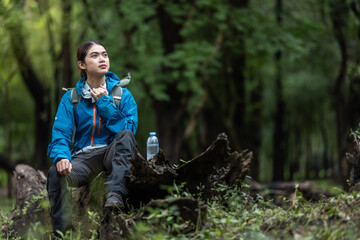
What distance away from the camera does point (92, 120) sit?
16.9 feet

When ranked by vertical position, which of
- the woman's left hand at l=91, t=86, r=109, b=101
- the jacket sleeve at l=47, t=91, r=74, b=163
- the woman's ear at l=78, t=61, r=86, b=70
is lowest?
the jacket sleeve at l=47, t=91, r=74, b=163

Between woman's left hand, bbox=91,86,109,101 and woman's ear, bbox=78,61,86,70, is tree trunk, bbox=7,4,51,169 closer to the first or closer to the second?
woman's ear, bbox=78,61,86,70

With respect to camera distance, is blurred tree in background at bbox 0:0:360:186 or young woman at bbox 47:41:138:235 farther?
blurred tree in background at bbox 0:0:360:186

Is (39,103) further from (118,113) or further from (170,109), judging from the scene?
(118,113)

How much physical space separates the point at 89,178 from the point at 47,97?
A: 13.9 m

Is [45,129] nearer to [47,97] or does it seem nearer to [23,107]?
[47,97]

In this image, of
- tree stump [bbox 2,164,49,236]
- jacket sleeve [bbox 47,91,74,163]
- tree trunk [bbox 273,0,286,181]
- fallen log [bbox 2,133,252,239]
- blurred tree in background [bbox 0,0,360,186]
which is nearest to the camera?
fallen log [bbox 2,133,252,239]

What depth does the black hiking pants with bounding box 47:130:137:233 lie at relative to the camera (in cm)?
474

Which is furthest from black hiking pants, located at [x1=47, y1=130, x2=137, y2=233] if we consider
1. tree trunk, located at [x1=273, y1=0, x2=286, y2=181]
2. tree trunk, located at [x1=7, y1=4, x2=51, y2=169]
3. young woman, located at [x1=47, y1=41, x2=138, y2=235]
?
tree trunk, located at [x1=273, y1=0, x2=286, y2=181]

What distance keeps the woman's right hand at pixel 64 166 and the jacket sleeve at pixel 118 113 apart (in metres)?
0.59

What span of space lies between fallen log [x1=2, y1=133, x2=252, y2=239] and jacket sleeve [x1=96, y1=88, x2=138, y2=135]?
536 mm

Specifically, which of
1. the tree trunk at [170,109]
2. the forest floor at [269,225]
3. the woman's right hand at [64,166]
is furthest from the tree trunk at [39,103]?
the forest floor at [269,225]

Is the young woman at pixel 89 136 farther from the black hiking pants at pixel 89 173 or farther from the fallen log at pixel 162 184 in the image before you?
the fallen log at pixel 162 184

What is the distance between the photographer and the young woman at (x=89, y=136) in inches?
192
